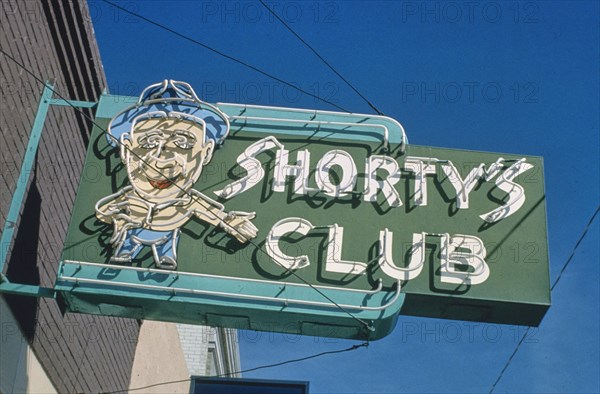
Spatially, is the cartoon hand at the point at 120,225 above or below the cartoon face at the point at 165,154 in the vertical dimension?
below

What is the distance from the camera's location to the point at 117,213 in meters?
8.00

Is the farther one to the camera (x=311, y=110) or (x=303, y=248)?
(x=311, y=110)

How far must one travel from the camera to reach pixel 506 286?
7.79m

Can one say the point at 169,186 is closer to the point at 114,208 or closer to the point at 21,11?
the point at 114,208

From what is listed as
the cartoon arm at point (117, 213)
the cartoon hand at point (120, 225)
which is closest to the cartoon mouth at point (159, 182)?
the cartoon arm at point (117, 213)

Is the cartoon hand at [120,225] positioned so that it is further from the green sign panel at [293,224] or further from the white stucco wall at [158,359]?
the white stucco wall at [158,359]

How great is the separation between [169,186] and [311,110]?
5.05 ft

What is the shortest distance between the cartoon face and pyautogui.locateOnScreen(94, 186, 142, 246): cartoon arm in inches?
6.6

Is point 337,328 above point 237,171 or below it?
below

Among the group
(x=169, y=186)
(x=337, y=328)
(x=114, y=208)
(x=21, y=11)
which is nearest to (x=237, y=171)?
(x=169, y=186)

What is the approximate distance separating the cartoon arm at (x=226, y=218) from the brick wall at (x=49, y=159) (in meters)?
1.68

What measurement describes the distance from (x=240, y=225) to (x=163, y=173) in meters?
0.88

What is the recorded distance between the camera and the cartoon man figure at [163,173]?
7.88 m

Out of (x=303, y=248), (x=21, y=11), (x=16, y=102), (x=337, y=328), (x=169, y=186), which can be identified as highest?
(x=21, y=11)
